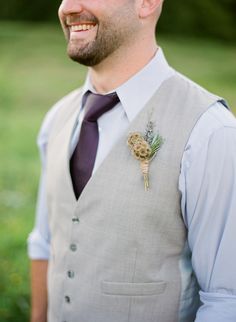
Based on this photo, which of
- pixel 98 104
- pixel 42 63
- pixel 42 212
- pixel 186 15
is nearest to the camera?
pixel 98 104

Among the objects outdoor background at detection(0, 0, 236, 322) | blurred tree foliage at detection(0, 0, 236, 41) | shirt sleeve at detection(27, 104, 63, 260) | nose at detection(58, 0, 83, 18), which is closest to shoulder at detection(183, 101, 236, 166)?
nose at detection(58, 0, 83, 18)

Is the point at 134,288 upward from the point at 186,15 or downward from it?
upward

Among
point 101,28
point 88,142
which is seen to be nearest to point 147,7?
point 101,28

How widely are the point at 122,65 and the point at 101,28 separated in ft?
0.38

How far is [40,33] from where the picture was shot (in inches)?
232

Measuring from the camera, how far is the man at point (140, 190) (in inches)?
64.6

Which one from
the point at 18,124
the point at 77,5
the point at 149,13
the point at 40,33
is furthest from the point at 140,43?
the point at 40,33

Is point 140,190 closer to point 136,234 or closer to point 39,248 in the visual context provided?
point 136,234

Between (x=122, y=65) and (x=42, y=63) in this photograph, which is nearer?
(x=122, y=65)

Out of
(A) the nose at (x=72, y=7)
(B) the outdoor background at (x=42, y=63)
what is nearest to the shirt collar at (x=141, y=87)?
(A) the nose at (x=72, y=7)

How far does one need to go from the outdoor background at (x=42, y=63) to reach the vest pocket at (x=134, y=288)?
83.3 inches

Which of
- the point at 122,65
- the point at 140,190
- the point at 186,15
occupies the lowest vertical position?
the point at 186,15

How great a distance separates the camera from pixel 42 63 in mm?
5945

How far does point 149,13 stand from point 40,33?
426 cm
